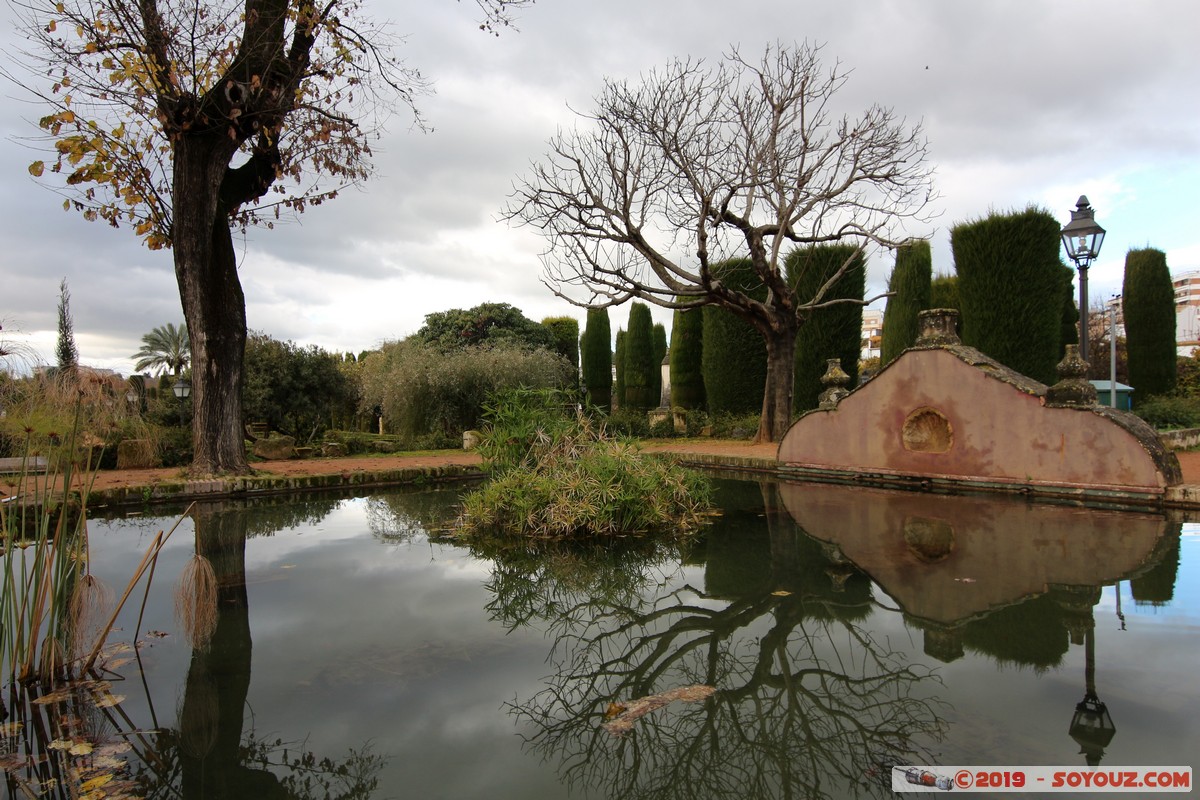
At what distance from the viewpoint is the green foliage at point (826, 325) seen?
16.5m

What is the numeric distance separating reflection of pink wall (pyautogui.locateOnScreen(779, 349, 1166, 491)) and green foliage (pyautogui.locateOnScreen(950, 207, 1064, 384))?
542cm

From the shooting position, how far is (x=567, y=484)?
20.6 ft

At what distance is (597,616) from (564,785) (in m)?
1.77

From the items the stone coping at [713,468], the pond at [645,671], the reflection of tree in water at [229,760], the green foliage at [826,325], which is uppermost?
the green foliage at [826,325]

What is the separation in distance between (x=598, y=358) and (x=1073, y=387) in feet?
64.1

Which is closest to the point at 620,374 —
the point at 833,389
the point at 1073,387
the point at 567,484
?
the point at 833,389

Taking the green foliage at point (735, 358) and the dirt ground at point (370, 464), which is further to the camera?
the green foliage at point (735, 358)

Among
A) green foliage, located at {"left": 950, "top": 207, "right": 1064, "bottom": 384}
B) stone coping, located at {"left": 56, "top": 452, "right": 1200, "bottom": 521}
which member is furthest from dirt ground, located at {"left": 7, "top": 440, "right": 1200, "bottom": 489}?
green foliage, located at {"left": 950, "top": 207, "right": 1064, "bottom": 384}

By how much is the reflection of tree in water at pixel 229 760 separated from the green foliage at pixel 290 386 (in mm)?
12232

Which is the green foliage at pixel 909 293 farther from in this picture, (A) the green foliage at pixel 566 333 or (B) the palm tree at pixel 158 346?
(B) the palm tree at pixel 158 346

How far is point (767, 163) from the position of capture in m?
13.2

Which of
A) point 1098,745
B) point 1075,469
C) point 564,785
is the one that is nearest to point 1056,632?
point 1098,745

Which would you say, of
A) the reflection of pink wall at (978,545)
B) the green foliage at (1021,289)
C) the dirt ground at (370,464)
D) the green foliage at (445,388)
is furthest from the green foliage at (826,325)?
the reflection of pink wall at (978,545)

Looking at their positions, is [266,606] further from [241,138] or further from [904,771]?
[241,138]
